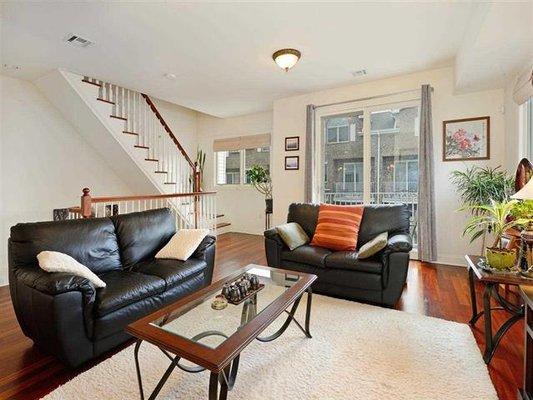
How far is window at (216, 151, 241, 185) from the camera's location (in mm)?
6797

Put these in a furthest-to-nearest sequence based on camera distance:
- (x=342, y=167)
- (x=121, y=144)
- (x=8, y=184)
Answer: (x=342, y=167), (x=121, y=144), (x=8, y=184)

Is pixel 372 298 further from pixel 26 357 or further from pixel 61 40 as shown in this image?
pixel 61 40

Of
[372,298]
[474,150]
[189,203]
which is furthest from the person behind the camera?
[189,203]

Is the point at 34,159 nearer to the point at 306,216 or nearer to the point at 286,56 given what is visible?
the point at 286,56

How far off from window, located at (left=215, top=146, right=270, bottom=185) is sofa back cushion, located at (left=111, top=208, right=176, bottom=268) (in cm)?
364


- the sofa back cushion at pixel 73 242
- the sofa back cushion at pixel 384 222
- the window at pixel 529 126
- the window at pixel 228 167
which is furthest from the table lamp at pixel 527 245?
the window at pixel 228 167

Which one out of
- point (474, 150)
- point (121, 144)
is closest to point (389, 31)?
point (474, 150)

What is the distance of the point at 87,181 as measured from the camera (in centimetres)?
503

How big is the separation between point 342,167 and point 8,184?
5088 mm

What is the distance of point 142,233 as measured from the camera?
2715 mm

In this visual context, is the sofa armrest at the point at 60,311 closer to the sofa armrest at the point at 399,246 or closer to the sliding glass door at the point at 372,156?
the sofa armrest at the point at 399,246

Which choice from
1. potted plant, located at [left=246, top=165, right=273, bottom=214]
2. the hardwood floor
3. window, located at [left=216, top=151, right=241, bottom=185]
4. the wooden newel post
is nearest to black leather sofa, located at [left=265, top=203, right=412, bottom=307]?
the hardwood floor

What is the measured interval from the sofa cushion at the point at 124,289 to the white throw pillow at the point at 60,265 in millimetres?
109

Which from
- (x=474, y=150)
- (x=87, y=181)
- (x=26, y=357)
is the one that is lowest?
(x=26, y=357)
